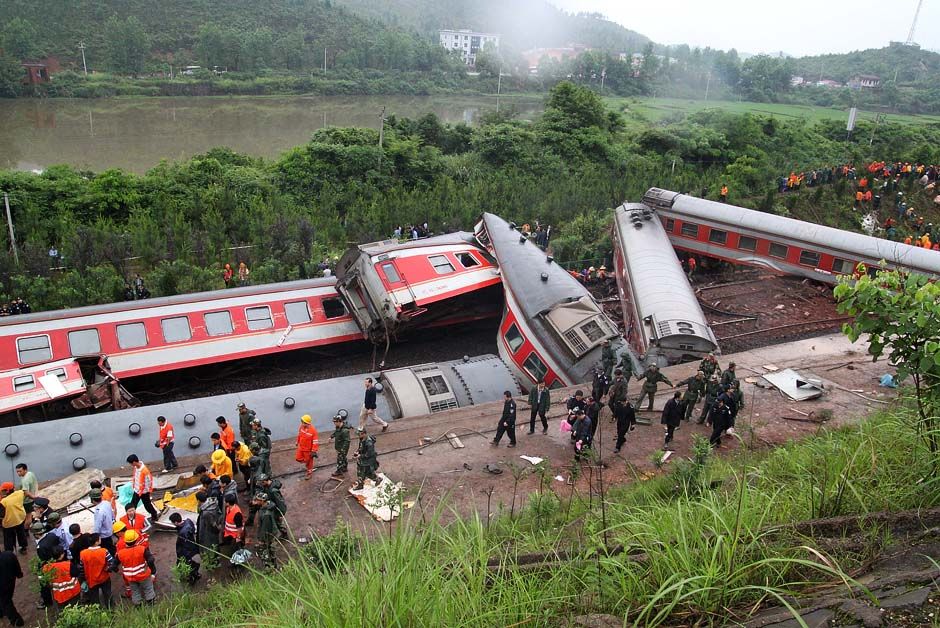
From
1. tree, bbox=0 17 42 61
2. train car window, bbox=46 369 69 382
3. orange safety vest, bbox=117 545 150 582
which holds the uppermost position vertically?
tree, bbox=0 17 42 61

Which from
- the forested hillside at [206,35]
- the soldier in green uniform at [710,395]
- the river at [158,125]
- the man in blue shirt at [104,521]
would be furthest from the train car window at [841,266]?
the forested hillside at [206,35]

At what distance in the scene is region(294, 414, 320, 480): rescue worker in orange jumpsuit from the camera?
10.3 meters

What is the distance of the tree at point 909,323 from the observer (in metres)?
5.37

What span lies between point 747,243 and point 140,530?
20146mm

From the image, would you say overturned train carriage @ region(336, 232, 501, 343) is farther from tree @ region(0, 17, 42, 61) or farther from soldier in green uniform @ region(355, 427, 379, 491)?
tree @ region(0, 17, 42, 61)

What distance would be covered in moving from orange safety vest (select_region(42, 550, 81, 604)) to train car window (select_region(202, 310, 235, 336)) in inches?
353

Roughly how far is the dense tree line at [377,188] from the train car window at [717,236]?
12.6 feet

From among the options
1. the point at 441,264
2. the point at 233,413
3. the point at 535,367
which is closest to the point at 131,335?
the point at 233,413

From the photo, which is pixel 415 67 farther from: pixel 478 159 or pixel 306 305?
pixel 306 305

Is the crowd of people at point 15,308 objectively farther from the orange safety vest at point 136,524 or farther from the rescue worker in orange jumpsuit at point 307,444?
the orange safety vest at point 136,524

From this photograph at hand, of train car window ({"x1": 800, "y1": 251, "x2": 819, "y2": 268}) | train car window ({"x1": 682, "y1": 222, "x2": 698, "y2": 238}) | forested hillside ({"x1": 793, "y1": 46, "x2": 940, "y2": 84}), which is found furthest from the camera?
forested hillside ({"x1": 793, "y1": 46, "x2": 940, "y2": 84})

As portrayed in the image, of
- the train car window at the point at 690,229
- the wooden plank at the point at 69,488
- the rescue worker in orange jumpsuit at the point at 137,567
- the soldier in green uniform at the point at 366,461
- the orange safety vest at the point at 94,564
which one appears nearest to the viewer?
the orange safety vest at the point at 94,564

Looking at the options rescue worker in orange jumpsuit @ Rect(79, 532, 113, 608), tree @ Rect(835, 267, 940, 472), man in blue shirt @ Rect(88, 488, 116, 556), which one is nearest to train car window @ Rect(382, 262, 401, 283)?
man in blue shirt @ Rect(88, 488, 116, 556)

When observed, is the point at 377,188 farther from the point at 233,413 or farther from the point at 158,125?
the point at 158,125
